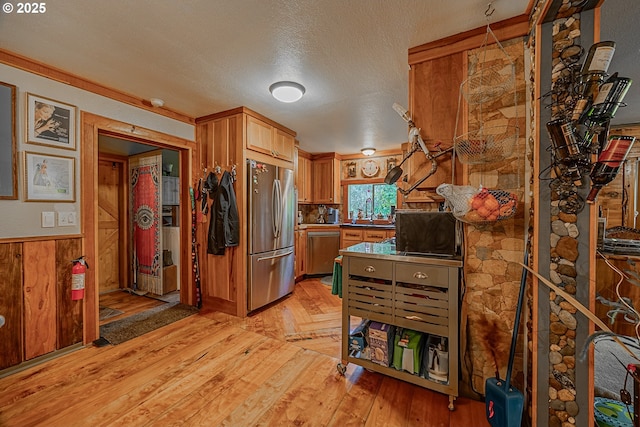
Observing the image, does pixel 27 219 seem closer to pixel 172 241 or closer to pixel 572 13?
pixel 172 241

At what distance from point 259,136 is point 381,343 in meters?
2.53

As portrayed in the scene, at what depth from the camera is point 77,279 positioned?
2205 mm

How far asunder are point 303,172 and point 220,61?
3.07m

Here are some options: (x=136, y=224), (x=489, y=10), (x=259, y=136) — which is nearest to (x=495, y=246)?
(x=489, y=10)

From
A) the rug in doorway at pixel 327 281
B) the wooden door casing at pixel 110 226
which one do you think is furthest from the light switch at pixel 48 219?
the rug in doorway at pixel 327 281

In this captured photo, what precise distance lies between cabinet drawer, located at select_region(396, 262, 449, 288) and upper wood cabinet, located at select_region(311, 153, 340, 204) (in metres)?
3.43

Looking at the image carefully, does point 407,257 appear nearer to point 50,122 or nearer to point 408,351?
point 408,351

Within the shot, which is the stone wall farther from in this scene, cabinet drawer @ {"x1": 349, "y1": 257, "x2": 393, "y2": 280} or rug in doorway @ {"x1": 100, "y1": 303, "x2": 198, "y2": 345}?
rug in doorway @ {"x1": 100, "y1": 303, "x2": 198, "y2": 345}

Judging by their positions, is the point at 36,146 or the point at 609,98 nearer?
the point at 609,98

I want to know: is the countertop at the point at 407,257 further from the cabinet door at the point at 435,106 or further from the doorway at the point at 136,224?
the doorway at the point at 136,224

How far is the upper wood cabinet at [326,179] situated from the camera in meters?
5.09

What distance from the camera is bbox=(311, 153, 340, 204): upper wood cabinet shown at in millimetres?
5086

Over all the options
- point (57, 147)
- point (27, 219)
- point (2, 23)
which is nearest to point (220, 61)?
point (2, 23)

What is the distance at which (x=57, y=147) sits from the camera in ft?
6.99
